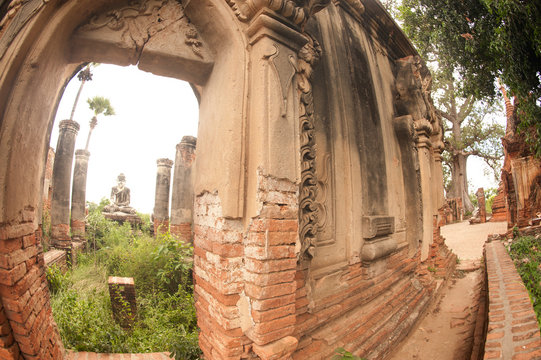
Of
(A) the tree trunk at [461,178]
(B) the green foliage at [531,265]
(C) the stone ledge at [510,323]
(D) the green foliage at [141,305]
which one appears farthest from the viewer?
(A) the tree trunk at [461,178]

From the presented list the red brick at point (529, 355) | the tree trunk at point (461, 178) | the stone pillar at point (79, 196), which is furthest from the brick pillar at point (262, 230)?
the tree trunk at point (461, 178)

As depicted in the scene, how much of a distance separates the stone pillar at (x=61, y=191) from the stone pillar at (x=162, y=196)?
296 cm

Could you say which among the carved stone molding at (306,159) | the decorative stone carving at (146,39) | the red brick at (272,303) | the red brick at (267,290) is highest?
the decorative stone carving at (146,39)

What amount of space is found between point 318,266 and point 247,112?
6.49 ft

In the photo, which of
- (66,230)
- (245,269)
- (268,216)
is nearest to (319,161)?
(268,216)

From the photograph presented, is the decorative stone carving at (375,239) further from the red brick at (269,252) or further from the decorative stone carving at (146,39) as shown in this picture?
the decorative stone carving at (146,39)

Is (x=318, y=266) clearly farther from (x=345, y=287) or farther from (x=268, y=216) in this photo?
(x=268, y=216)

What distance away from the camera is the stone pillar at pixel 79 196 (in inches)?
370

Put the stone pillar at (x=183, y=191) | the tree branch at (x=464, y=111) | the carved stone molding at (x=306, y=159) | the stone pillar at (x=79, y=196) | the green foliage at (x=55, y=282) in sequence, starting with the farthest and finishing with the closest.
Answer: the tree branch at (x=464, y=111)
the stone pillar at (x=79, y=196)
the stone pillar at (x=183, y=191)
the green foliage at (x=55, y=282)
the carved stone molding at (x=306, y=159)

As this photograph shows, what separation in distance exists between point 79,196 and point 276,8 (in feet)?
35.4

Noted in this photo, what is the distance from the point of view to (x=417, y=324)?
402 centimetres

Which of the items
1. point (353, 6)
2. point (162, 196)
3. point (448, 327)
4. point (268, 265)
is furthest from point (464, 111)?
point (268, 265)

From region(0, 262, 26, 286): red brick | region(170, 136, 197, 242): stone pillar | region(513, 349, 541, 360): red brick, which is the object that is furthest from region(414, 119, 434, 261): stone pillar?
region(170, 136, 197, 242): stone pillar

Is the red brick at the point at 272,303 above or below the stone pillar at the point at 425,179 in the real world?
below
